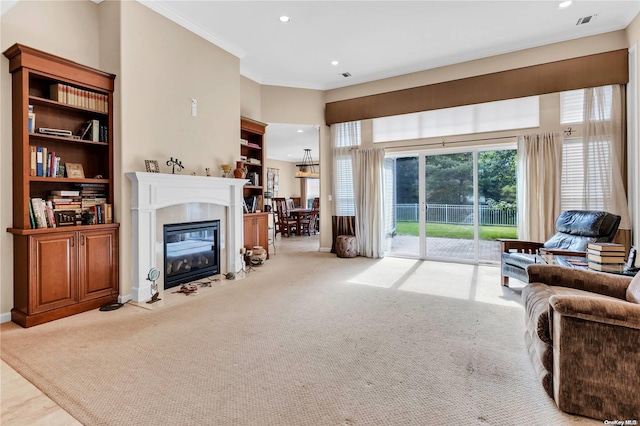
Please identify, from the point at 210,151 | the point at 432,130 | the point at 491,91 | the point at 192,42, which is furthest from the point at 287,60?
the point at 491,91

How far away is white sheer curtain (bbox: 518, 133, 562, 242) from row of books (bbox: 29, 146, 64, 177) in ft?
19.7

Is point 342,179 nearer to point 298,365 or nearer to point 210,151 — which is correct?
point 210,151

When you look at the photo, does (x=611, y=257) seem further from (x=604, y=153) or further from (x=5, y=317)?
(x=5, y=317)

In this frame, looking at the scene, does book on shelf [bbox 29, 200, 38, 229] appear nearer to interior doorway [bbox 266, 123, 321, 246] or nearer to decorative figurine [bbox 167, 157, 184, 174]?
decorative figurine [bbox 167, 157, 184, 174]

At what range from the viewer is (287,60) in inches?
201

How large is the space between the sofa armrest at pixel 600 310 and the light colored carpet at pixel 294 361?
1.80ft

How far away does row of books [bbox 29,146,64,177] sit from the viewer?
2.88 metres

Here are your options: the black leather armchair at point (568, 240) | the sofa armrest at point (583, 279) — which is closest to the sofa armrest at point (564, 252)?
the black leather armchair at point (568, 240)

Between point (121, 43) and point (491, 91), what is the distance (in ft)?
16.7

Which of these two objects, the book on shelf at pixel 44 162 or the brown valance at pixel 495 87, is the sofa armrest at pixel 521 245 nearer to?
the brown valance at pixel 495 87

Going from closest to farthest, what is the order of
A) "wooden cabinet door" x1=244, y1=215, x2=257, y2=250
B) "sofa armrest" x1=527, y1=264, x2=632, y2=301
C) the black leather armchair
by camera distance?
"sofa armrest" x1=527, y1=264, x2=632, y2=301 < the black leather armchair < "wooden cabinet door" x1=244, y1=215, x2=257, y2=250

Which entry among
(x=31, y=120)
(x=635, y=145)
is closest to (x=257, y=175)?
(x=31, y=120)

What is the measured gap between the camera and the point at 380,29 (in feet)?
13.7

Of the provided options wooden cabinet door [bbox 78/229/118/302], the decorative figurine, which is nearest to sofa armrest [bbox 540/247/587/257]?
the decorative figurine
